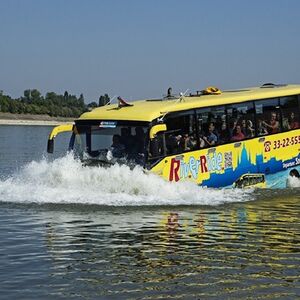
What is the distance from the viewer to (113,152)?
1691 centimetres

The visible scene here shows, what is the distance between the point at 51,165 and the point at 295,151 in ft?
23.8

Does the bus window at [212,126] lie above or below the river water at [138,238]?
above

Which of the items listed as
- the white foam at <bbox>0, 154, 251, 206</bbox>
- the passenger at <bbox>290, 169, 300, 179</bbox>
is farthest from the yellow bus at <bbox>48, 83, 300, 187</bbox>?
the white foam at <bbox>0, 154, 251, 206</bbox>

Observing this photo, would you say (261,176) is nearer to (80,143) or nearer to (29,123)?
(80,143)

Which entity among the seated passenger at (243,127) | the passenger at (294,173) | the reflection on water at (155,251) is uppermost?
the seated passenger at (243,127)

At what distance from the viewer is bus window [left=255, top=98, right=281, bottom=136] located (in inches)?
749

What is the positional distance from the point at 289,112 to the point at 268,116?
0.96 metres

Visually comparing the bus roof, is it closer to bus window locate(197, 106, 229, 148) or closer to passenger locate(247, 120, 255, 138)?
bus window locate(197, 106, 229, 148)

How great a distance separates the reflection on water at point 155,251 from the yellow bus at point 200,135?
2102 millimetres

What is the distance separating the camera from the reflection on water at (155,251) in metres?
8.47

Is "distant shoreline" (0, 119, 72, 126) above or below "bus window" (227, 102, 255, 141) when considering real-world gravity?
above

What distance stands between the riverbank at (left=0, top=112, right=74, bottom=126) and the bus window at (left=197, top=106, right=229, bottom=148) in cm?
14175

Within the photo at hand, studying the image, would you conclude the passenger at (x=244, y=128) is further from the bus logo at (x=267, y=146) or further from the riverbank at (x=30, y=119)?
the riverbank at (x=30, y=119)

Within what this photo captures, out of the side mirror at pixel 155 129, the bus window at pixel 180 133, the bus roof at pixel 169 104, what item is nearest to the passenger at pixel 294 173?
the bus roof at pixel 169 104
